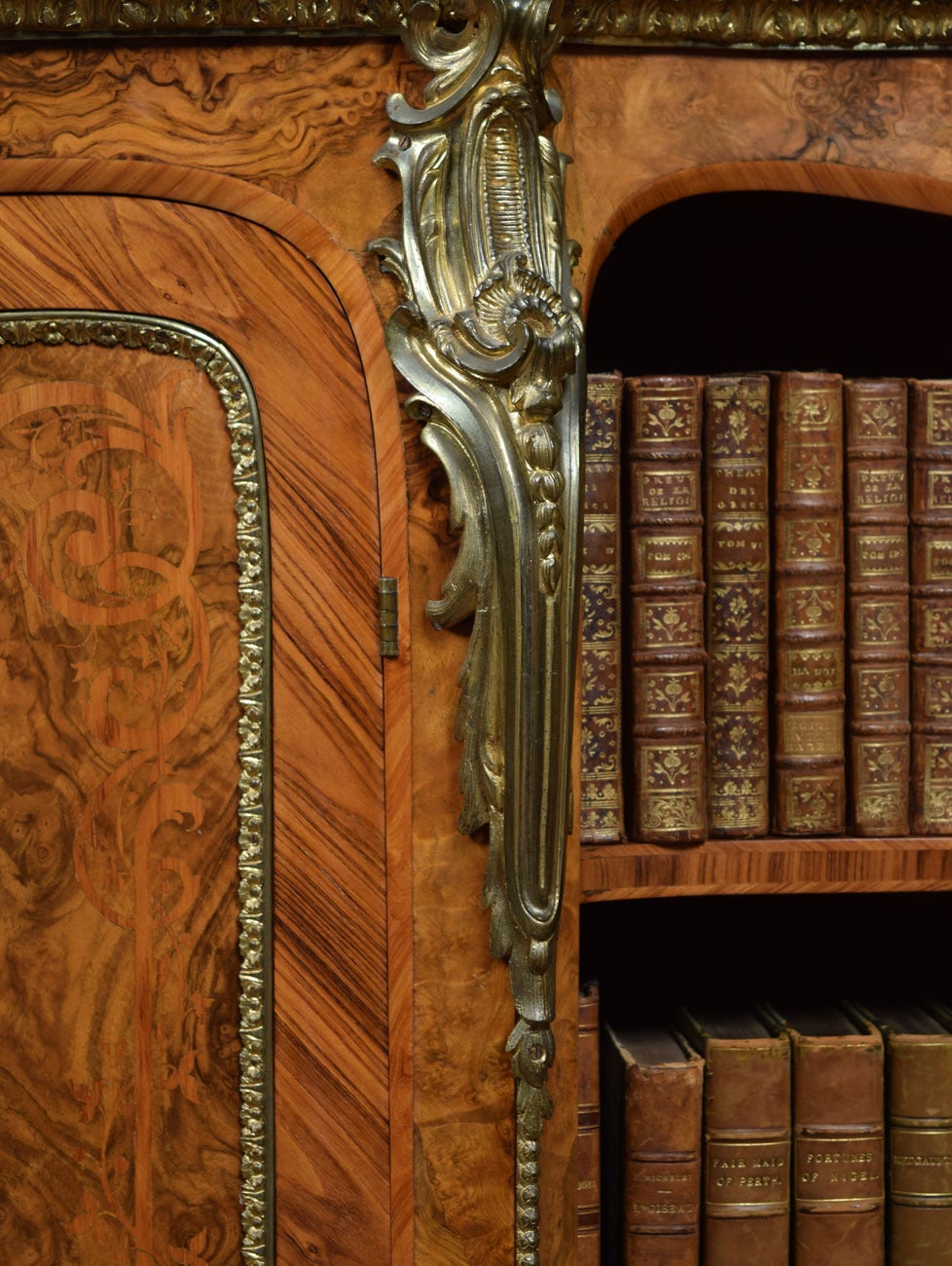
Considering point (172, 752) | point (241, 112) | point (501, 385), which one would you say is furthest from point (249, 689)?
point (241, 112)

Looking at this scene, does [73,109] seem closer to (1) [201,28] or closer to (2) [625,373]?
(1) [201,28]

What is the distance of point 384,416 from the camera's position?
854 mm

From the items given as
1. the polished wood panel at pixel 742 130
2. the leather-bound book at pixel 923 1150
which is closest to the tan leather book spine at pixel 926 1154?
the leather-bound book at pixel 923 1150

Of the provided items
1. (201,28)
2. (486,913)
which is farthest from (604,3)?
(486,913)

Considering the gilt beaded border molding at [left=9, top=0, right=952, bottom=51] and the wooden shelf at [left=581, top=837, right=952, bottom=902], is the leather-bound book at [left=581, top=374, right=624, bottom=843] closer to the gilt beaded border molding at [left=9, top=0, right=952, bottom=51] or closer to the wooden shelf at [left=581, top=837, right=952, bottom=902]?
the wooden shelf at [left=581, top=837, right=952, bottom=902]

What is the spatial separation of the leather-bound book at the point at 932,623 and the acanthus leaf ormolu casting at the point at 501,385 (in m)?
0.33

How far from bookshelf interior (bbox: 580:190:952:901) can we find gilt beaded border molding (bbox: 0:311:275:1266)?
18.6 inches

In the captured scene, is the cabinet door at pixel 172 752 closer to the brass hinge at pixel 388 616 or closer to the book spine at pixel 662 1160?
the brass hinge at pixel 388 616

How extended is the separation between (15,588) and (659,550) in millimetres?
469

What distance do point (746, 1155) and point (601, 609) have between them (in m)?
0.47

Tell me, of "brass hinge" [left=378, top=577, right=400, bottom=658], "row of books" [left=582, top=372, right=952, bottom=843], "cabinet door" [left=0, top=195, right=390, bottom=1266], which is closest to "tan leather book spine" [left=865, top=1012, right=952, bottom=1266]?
"row of books" [left=582, top=372, right=952, bottom=843]

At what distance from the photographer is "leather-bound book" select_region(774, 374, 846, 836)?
1000mm

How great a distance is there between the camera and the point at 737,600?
39.5 inches

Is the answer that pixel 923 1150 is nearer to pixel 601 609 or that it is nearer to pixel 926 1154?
pixel 926 1154
